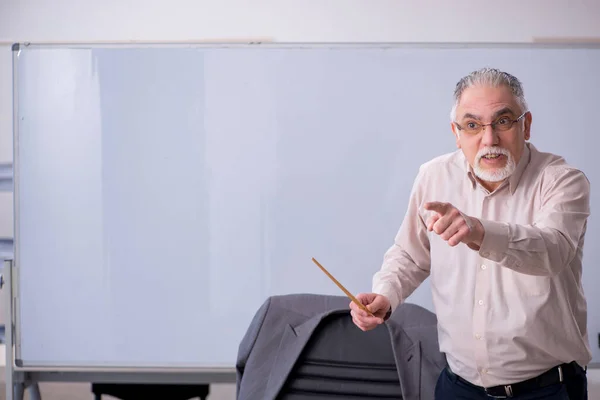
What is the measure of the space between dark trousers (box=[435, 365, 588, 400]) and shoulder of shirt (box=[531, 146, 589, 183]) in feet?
1.40

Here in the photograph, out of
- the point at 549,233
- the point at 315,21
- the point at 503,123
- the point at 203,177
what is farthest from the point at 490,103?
the point at 315,21

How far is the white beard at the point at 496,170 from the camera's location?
1.47 meters

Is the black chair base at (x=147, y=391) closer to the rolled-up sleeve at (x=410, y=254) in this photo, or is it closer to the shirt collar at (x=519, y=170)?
the rolled-up sleeve at (x=410, y=254)

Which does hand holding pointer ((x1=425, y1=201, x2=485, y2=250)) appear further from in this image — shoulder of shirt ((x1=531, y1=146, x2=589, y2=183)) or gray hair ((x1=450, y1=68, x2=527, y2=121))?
gray hair ((x1=450, y1=68, x2=527, y2=121))

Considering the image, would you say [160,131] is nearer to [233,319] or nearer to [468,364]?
[233,319]

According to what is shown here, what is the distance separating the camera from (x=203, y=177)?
2.64m

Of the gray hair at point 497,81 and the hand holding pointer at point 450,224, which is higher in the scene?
the gray hair at point 497,81

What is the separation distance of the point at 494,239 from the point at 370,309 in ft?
1.14

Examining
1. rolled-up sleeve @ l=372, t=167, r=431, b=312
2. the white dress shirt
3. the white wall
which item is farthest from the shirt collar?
the white wall

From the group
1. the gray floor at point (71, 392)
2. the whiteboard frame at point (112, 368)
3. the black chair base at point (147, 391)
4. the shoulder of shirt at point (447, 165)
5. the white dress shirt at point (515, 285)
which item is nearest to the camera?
the white dress shirt at point (515, 285)

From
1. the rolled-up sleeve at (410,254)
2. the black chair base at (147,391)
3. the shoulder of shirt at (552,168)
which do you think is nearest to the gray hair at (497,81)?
the shoulder of shirt at (552,168)

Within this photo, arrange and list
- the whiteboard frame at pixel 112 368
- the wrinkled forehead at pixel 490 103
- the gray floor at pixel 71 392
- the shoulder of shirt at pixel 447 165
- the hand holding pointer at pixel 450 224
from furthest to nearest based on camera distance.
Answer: the gray floor at pixel 71 392
the whiteboard frame at pixel 112 368
the shoulder of shirt at pixel 447 165
the wrinkled forehead at pixel 490 103
the hand holding pointer at pixel 450 224

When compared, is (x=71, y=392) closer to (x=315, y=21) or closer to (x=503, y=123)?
(x=315, y=21)

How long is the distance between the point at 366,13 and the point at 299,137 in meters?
1.10
